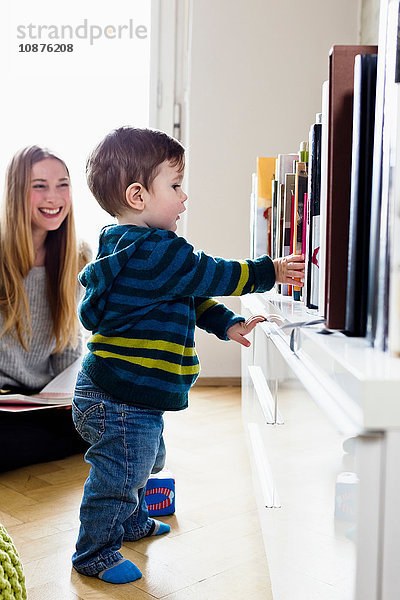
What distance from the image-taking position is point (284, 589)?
0.90 m

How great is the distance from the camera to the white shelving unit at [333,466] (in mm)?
541

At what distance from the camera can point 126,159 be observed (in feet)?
3.95

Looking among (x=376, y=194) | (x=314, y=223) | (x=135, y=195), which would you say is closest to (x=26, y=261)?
(x=135, y=195)

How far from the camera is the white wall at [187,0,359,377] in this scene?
2.75 metres

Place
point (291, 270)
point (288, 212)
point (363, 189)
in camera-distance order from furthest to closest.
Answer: point (288, 212) < point (291, 270) < point (363, 189)

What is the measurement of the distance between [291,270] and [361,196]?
0.42 metres

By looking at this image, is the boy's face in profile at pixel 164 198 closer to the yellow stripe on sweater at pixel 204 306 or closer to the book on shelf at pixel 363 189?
the yellow stripe on sweater at pixel 204 306

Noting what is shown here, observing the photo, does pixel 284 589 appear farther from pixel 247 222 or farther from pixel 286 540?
pixel 247 222

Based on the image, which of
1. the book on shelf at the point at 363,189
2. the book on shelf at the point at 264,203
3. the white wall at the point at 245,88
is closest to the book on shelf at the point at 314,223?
the book on shelf at the point at 363,189

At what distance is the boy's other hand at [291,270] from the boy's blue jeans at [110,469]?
325mm

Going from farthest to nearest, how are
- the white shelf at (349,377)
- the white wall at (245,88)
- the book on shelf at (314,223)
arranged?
the white wall at (245,88), the book on shelf at (314,223), the white shelf at (349,377)

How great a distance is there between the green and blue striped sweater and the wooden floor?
30 cm

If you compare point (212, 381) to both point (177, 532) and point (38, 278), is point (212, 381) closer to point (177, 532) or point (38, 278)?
point (38, 278)

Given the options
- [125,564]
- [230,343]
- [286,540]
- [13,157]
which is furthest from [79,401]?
[230,343]
